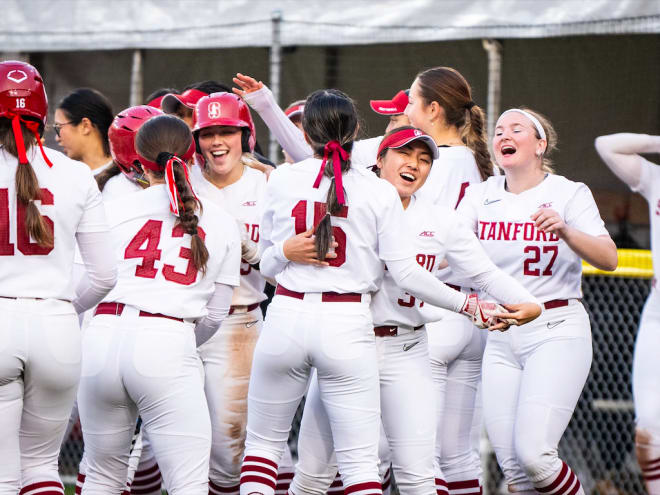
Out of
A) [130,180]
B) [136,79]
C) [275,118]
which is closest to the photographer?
[130,180]

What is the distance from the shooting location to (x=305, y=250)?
3969 mm

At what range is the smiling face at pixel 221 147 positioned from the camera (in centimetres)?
497

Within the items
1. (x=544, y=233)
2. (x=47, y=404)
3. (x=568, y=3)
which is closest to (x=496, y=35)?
(x=568, y=3)

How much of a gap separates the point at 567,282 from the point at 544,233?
26 centimetres

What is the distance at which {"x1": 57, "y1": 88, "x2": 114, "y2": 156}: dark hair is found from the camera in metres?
5.67

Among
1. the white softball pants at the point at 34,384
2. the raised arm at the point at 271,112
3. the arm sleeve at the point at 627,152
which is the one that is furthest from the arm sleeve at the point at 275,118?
the white softball pants at the point at 34,384

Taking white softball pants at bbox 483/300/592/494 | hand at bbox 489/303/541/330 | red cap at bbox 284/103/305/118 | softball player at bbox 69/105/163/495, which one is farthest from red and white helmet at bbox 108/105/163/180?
white softball pants at bbox 483/300/592/494

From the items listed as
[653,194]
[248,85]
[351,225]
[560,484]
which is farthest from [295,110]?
[560,484]

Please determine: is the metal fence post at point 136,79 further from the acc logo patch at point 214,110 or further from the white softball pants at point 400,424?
the white softball pants at point 400,424

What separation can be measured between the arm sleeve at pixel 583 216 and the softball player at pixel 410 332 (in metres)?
0.59

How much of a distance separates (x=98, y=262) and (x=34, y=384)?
510mm

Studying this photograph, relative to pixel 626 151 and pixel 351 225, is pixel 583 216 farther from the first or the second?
pixel 351 225

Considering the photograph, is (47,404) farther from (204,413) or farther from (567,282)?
(567,282)

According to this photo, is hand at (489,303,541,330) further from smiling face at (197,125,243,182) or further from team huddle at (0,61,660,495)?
smiling face at (197,125,243,182)
